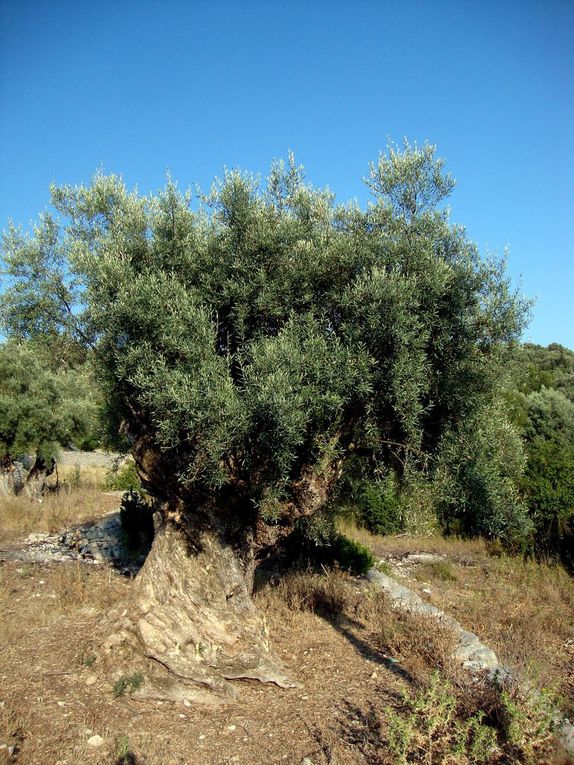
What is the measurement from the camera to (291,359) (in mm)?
6738

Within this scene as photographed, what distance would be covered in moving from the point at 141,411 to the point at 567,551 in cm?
1315

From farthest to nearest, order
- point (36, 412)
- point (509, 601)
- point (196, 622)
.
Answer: point (36, 412) < point (509, 601) < point (196, 622)

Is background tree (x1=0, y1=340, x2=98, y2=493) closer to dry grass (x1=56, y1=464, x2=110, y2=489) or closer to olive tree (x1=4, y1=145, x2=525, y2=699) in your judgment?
dry grass (x1=56, y1=464, x2=110, y2=489)

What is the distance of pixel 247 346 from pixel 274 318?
0.79 metres

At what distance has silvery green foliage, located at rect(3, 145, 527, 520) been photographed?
22.6 feet

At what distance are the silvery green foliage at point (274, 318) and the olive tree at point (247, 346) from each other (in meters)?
0.03

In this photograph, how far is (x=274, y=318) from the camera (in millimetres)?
8203

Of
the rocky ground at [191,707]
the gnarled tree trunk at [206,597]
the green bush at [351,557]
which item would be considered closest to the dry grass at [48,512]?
the rocky ground at [191,707]

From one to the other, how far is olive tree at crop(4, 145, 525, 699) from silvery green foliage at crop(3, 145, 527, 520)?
27mm

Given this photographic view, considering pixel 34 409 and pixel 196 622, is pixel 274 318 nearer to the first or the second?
pixel 196 622

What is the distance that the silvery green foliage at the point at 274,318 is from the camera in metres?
6.88

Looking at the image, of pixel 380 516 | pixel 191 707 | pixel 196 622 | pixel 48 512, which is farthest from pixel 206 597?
pixel 380 516

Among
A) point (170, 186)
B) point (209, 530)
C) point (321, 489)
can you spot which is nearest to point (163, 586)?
point (209, 530)

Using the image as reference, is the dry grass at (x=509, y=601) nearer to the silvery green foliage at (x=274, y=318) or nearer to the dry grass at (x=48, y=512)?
the silvery green foliage at (x=274, y=318)
